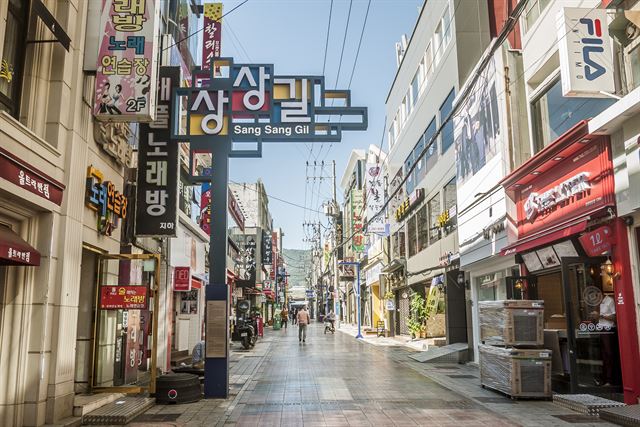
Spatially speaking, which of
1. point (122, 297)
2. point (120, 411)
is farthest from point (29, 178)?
point (120, 411)

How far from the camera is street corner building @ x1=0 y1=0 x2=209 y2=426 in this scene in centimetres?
781

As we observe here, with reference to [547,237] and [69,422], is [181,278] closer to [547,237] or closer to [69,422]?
[69,422]

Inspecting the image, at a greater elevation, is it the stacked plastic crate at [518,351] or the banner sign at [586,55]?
the banner sign at [586,55]

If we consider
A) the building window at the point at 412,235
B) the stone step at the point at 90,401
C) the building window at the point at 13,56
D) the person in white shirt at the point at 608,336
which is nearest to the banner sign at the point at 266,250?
the building window at the point at 412,235

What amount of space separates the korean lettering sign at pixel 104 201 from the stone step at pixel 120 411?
3054 millimetres

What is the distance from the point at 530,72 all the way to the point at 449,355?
8.75m

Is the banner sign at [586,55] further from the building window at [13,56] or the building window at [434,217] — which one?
the building window at [434,217]

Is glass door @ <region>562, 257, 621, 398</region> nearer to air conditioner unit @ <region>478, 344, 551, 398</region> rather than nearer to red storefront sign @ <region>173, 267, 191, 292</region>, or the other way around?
air conditioner unit @ <region>478, 344, 551, 398</region>

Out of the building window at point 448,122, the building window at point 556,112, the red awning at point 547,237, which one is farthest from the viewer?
the building window at point 448,122

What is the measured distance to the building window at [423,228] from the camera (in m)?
23.7

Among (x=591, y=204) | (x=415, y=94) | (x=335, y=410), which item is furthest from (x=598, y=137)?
(x=415, y=94)

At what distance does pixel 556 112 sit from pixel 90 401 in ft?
36.6

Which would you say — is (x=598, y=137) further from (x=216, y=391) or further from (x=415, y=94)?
(x=415, y=94)

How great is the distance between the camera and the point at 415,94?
2602 centimetres
